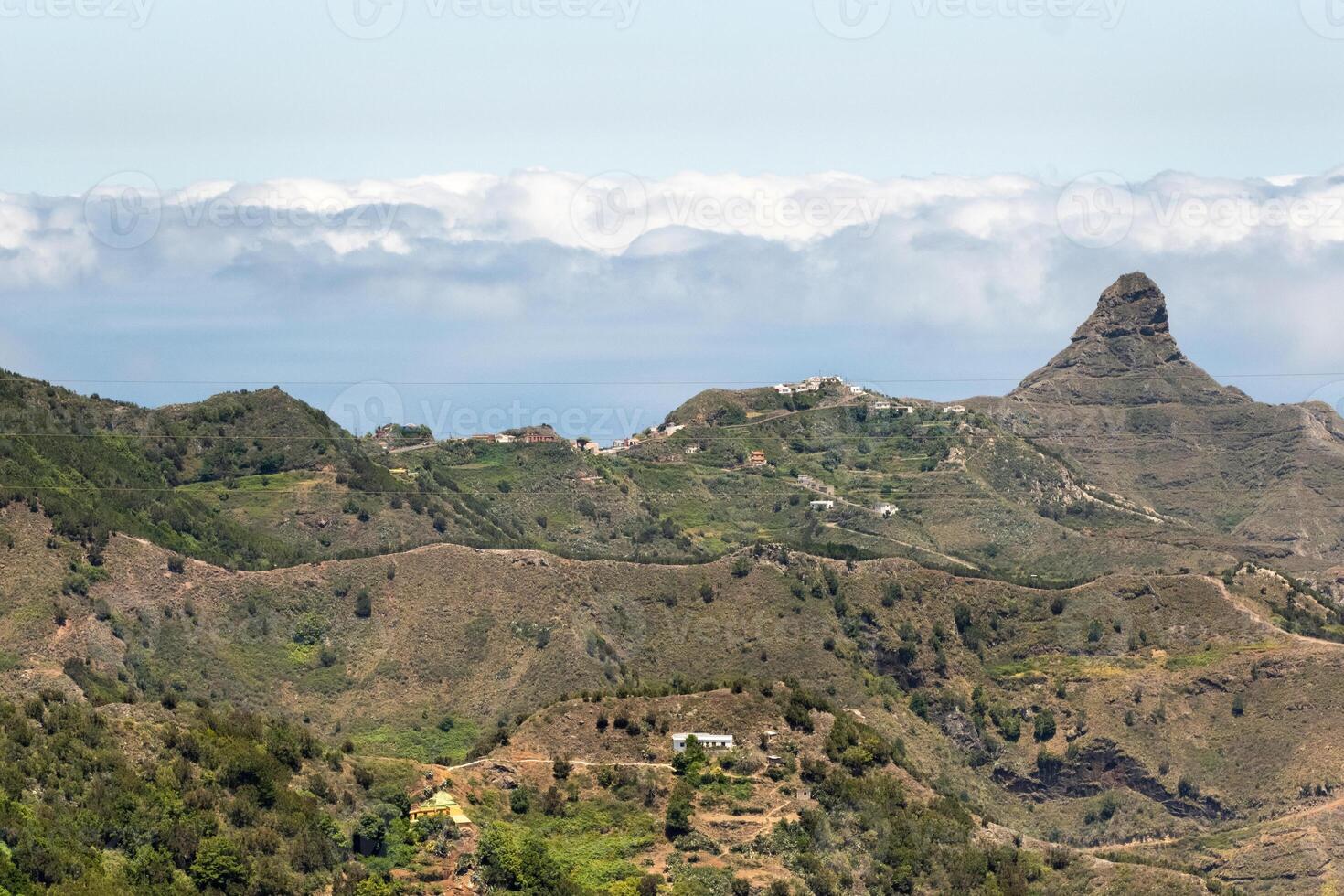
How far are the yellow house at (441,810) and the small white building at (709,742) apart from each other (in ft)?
47.9

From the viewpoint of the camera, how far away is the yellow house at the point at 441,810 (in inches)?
3930

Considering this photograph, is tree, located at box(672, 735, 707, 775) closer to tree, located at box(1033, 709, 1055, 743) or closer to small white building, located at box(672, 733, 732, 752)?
small white building, located at box(672, 733, 732, 752)

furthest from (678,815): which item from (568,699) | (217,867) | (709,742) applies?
(217,867)

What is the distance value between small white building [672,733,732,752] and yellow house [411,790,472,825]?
14.6 meters

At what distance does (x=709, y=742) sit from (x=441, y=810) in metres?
17.1

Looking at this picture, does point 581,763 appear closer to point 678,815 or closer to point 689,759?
point 689,759

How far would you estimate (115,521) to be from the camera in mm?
155625

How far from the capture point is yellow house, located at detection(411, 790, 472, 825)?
99.8 meters

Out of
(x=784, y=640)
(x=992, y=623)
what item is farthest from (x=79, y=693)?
(x=992, y=623)

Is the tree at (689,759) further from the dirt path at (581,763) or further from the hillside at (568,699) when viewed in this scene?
the dirt path at (581,763)

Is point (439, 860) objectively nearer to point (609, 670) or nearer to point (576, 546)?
point (609, 670)

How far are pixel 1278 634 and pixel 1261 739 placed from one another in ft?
44.5

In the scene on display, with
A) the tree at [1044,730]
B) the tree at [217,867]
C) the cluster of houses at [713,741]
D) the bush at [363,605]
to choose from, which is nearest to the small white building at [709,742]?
the cluster of houses at [713,741]

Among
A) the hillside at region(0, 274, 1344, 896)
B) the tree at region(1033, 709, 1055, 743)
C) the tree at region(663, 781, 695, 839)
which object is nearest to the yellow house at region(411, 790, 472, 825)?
the hillside at region(0, 274, 1344, 896)
